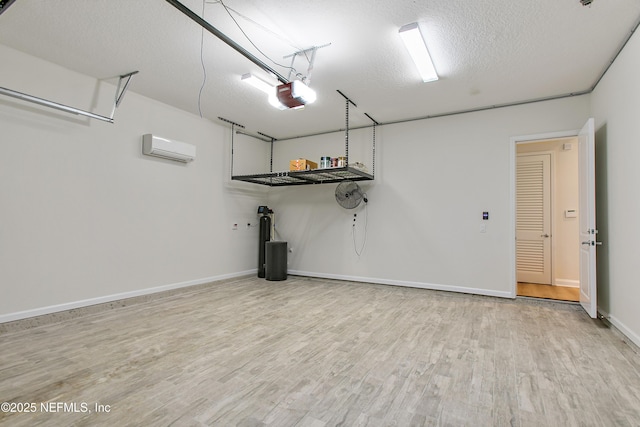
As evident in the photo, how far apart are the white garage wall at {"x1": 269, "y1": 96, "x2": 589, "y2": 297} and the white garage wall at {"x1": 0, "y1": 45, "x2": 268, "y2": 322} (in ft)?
7.81

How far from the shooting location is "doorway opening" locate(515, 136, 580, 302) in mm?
5465

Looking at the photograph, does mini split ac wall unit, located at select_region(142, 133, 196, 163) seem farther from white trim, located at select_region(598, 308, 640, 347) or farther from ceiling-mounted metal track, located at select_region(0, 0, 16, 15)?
white trim, located at select_region(598, 308, 640, 347)

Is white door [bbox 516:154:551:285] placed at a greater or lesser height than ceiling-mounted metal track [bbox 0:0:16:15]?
lesser

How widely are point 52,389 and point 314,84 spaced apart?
3.80 m

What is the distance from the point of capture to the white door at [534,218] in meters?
5.59

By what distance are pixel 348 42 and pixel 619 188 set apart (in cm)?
311

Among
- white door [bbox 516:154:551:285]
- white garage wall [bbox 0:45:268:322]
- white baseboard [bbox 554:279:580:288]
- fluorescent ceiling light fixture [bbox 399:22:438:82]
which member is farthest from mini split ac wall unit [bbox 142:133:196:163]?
white baseboard [bbox 554:279:580:288]

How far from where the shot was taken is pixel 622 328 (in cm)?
302

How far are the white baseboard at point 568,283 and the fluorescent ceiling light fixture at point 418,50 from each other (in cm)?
448

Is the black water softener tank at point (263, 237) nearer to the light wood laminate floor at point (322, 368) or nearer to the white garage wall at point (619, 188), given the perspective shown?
the light wood laminate floor at point (322, 368)

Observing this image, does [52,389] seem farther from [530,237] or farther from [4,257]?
[530,237]

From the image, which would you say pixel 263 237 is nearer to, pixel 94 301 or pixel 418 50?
pixel 94 301

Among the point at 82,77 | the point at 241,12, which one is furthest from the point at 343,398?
the point at 82,77

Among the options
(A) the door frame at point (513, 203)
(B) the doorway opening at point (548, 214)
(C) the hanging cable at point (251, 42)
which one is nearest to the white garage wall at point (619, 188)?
(A) the door frame at point (513, 203)
